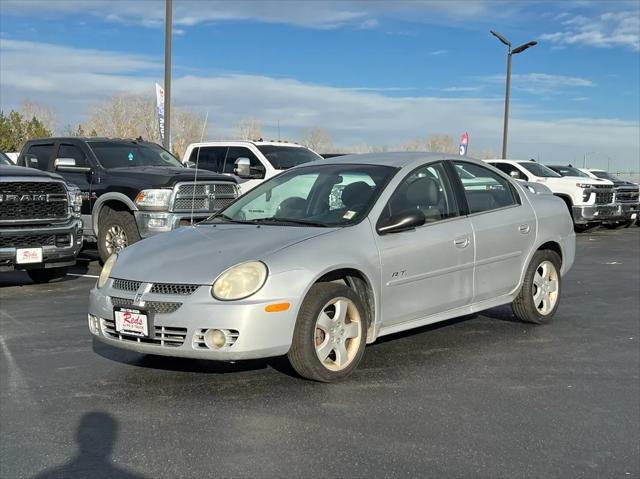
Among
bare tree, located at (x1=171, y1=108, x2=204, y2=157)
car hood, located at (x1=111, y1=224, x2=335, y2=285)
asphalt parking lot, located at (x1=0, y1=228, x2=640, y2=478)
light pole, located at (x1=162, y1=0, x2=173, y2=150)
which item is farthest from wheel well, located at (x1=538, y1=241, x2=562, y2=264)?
bare tree, located at (x1=171, y1=108, x2=204, y2=157)

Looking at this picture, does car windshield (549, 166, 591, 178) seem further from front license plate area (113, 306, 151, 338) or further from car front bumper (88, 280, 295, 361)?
front license plate area (113, 306, 151, 338)

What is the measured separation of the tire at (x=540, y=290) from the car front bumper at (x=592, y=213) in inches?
512

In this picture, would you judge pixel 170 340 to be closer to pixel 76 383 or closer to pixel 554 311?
pixel 76 383

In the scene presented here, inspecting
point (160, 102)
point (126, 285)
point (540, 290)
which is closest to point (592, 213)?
point (160, 102)

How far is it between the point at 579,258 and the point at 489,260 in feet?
25.3

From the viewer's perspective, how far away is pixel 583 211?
1955 cm

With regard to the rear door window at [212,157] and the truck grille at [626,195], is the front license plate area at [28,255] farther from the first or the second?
the truck grille at [626,195]

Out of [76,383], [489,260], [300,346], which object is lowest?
[76,383]

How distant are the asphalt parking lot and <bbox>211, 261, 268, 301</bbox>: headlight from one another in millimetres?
692

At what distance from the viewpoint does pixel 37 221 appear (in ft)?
31.9

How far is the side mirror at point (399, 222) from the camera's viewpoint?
5.57 metres

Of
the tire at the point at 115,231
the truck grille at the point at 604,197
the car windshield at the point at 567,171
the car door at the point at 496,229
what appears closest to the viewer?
the car door at the point at 496,229

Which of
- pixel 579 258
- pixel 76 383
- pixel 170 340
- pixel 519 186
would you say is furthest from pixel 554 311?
pixel 579 258

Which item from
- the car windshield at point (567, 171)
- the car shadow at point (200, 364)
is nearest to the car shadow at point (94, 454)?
the car shadow at point (200, 364)
